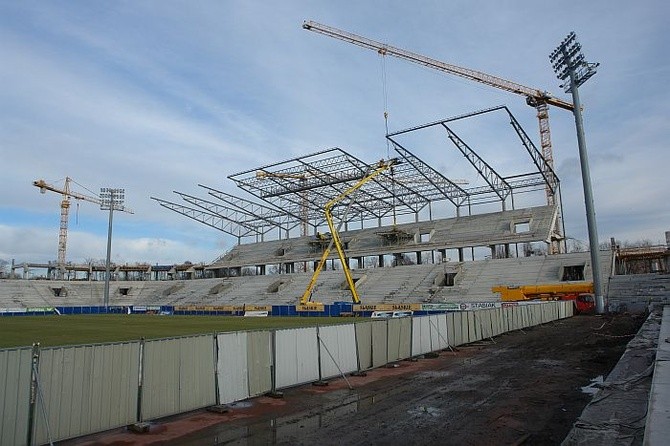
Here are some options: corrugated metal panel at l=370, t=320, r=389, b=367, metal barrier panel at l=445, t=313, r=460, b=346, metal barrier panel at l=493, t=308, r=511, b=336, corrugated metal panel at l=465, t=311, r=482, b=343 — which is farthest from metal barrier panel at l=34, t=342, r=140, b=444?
metal barrier panel at l=493, t=308, r=511, b=336

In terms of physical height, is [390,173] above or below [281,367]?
above

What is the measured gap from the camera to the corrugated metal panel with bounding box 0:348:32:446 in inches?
285

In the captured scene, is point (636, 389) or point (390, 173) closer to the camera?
point (636, 389)

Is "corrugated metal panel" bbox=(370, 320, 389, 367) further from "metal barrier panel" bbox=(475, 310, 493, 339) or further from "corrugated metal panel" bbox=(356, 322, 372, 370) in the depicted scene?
"metal barrier panel" bbox=(475, 310, 493, 339)

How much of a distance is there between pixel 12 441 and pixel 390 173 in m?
51.3

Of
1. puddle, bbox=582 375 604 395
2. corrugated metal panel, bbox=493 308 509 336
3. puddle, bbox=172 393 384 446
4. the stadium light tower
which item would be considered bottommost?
puddle, bbox=582 375 604 395

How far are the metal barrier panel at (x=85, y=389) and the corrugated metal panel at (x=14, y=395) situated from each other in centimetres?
19

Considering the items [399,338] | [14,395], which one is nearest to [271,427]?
[14,395]

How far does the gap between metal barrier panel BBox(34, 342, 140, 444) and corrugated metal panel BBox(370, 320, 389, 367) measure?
28.3ft

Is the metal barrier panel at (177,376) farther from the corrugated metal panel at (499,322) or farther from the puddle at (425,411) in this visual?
the corrugated metal panel at (499,322)

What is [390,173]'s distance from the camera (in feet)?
185

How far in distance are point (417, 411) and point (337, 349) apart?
460 centimetres

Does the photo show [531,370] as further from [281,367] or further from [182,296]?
[182,296]

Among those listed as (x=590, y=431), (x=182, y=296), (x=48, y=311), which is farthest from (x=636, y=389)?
(x=182, y=296)
